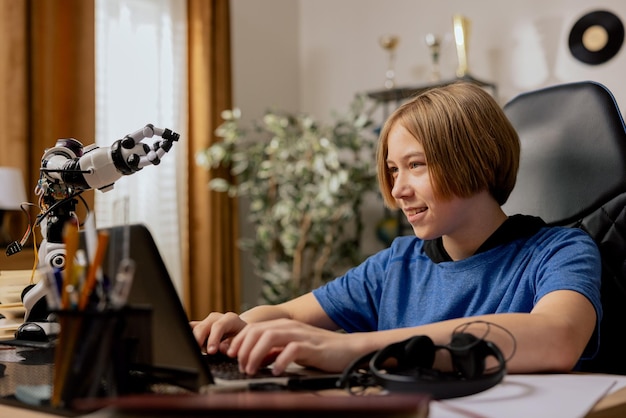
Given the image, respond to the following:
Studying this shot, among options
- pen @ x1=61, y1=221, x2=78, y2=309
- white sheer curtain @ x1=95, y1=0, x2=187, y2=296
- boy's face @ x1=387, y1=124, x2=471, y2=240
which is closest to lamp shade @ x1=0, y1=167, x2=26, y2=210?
white sheer curtain @ x1=95, y1=0, x2=187, y2=296

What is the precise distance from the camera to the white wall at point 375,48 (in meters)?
3.68

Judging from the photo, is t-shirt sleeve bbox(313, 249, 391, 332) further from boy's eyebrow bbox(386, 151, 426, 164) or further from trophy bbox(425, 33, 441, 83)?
trophy bbox(425, 33, 441, 83)

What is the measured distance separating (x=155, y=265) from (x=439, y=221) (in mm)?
598

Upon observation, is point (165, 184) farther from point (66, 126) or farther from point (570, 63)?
point (570, 63)

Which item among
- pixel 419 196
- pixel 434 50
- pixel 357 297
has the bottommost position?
pixel 357 297

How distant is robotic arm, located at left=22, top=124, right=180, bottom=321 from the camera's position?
3.22 feet

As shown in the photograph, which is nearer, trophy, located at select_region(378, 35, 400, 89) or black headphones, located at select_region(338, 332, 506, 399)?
black headphones, located at select_region(338, 332, 506, 399)

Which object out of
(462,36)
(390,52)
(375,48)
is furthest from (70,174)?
(375,48)

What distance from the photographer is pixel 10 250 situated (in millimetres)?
1066

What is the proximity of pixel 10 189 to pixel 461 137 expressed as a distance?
2.04m

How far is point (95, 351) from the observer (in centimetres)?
62

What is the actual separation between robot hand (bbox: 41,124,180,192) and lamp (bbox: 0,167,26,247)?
176 cm

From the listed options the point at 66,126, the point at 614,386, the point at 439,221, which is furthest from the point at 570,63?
the point at 614,386

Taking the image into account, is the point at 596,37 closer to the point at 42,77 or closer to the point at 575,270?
the point at 42,77
